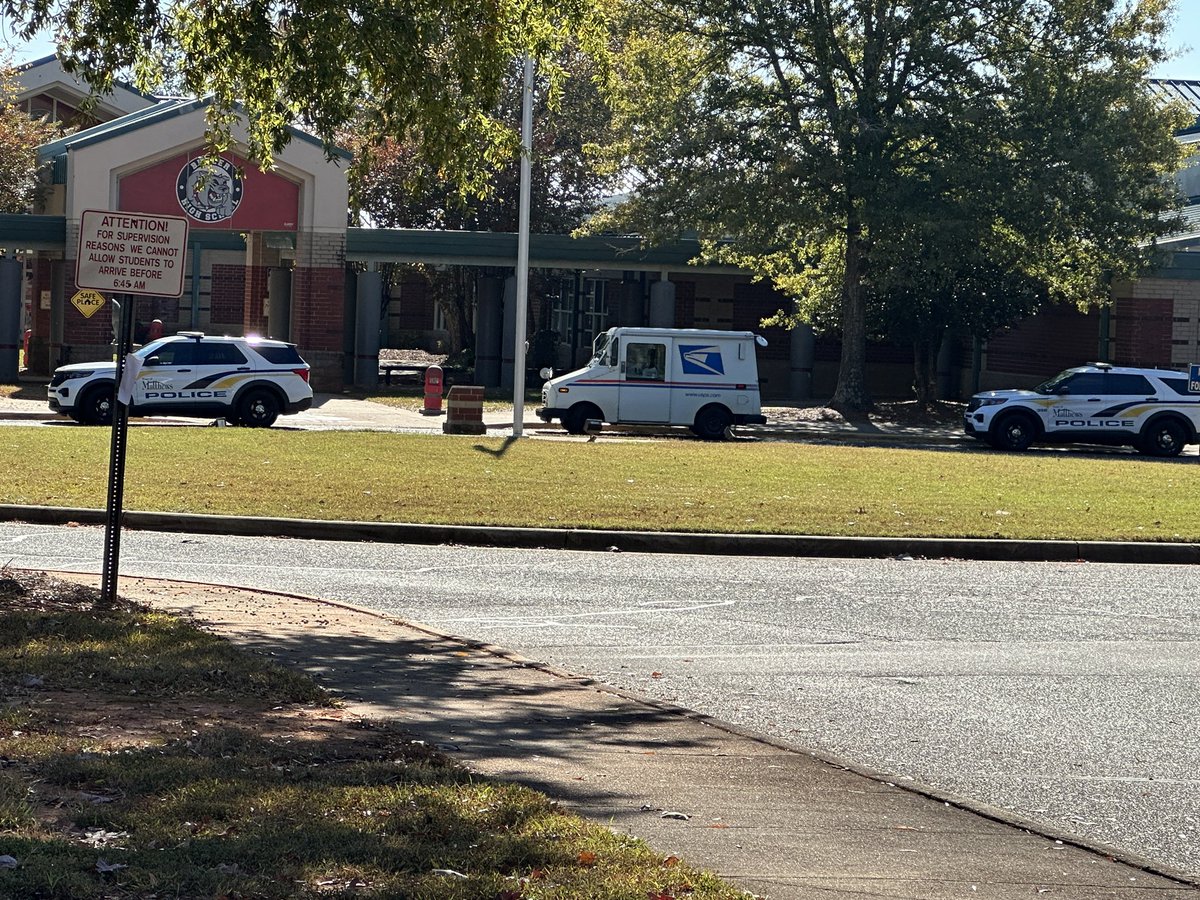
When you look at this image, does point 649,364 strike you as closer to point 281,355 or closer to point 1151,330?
point 281,355

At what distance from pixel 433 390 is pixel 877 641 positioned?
23.4 m

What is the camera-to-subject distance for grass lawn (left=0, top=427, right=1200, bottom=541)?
16.2 m

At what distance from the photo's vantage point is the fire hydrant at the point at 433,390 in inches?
1297

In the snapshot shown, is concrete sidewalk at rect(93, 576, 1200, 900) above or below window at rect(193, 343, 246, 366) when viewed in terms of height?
below

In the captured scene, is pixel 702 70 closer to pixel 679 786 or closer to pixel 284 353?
pixel 284 353

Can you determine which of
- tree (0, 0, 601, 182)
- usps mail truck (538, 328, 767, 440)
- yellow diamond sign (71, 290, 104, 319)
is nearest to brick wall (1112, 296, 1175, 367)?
usps mail truck (538, 328, 767, 440)

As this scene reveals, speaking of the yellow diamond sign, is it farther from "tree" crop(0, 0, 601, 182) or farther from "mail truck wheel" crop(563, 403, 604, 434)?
"tree" crop(0, 0, 601, 182)

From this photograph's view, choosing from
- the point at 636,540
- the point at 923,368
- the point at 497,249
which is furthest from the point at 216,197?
the point at 636,540

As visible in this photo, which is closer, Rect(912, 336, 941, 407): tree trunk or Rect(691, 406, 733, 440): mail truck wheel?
Rect(691, 406, 733, 440): mail truck wheel

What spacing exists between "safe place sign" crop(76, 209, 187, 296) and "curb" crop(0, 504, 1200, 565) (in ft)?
18.1

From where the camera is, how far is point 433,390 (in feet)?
109

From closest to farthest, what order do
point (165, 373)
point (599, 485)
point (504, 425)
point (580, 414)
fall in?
1. point (599, 485)
2. point (165, 373)
3. point (580, 414)
4. point (504, 425)

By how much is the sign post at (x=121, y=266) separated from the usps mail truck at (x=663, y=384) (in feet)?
65.7

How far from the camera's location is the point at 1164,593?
13227mm
